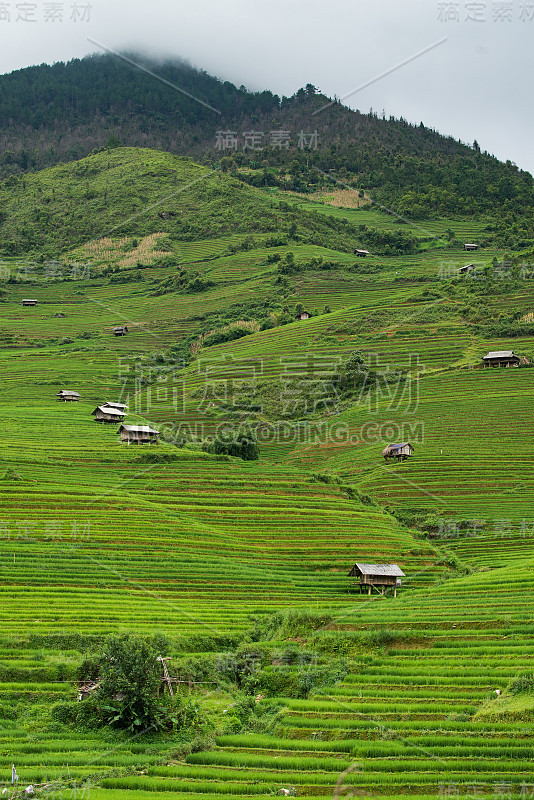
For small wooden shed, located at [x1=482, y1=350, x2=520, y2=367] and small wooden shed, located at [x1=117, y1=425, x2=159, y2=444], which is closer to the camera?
small wooden shed, located at [x1=117, y1=425, x2=159, y2=444]

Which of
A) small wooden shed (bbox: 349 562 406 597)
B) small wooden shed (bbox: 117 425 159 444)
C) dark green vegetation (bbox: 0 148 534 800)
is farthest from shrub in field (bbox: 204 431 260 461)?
small wooden shed (bbox: 349 562 406 597)

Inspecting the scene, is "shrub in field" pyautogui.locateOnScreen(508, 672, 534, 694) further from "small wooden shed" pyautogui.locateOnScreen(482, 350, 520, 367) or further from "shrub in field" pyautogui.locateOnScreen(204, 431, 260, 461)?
"small wooden shed" pyautogui.locateOnScreen(482, 350, 520, 367)

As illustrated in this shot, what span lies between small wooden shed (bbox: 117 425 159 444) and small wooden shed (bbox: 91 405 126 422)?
546 cm

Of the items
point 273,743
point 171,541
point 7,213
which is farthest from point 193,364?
point 7,213

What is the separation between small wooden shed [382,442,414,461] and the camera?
54969 mm

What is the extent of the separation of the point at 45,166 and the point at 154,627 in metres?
176

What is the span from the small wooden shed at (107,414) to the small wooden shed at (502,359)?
31998 mm

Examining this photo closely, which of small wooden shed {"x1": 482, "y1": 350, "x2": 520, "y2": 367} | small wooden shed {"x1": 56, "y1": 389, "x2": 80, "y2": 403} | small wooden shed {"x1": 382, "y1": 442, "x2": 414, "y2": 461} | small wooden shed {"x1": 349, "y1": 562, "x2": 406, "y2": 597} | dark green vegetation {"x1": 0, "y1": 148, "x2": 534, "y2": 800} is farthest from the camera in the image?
small wooden shed {"x1": 56, "y1": 389, "x2": 80, "y2": 403}

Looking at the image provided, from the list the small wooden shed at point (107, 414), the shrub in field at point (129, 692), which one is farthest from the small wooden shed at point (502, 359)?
the shrub in field at point (129, 692)

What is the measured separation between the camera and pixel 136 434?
192 ft

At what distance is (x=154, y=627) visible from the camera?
2808 cm

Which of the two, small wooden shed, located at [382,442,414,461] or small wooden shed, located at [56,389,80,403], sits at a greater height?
small wooden shed, located at [56,389,80,403]

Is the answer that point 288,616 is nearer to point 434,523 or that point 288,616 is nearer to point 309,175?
point 434,523

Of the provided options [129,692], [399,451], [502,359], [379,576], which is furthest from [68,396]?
[129,692]
